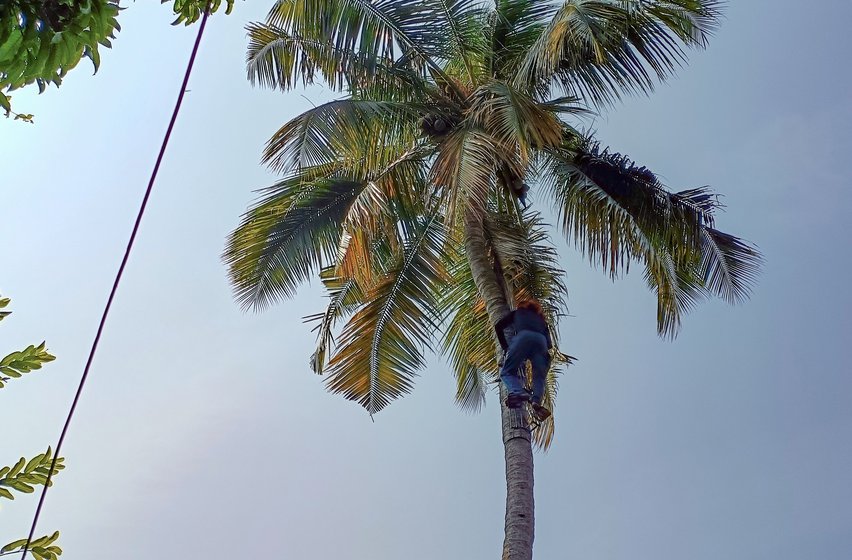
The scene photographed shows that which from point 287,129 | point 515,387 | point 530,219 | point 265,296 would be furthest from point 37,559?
point 530,219

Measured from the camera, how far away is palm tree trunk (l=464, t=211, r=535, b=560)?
7371mm

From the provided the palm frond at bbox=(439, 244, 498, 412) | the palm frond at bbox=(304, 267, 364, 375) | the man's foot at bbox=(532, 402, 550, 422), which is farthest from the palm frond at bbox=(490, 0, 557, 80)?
the man's foot at bbox=(532, 402, 550, 422)

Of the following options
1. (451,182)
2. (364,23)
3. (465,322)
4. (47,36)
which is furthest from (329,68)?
(47,36)

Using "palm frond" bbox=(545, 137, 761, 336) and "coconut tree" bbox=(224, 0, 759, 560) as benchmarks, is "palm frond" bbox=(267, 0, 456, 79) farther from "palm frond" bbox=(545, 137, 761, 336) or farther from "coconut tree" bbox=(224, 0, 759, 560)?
"palm frond" bbox=(545, 137, 761, 336)

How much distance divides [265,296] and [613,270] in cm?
370

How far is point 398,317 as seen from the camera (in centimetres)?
995

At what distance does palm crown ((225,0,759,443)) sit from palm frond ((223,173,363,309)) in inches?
0.7

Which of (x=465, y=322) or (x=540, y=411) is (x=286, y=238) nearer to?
(x=465, y=322)

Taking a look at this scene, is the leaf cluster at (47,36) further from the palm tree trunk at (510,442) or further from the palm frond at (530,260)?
the palm frond at (530,260)

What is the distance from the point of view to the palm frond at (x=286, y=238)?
31.7 feet

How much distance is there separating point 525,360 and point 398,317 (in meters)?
2.33

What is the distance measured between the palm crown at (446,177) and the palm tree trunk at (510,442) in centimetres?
7

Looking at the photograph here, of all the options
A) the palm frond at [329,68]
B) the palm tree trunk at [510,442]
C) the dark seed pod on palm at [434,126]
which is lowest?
the palm tree trunk at [510,442]

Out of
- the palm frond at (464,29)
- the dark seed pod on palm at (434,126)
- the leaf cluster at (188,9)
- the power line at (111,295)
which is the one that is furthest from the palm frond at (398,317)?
the leaf cluster at (188,9)
